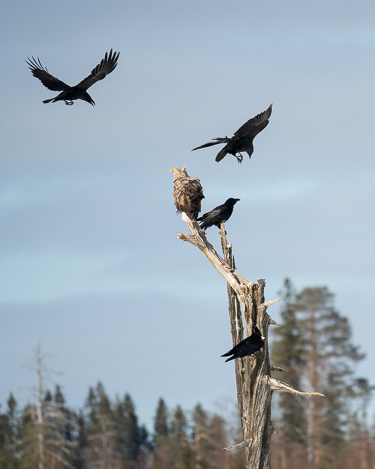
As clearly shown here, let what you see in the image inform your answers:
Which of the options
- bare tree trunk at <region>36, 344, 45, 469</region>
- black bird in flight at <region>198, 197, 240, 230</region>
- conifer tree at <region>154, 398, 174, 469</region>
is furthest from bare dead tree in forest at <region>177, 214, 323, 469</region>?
conifer tree at <region>154, 398, 174, 469</region>

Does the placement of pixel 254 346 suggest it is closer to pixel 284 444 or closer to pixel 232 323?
pixel 232 323

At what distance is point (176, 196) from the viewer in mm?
15461

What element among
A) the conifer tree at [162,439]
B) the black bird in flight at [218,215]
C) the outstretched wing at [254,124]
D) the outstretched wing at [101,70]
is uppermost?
the conifer tree at [162,439]

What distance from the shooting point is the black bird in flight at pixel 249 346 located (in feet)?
43.6

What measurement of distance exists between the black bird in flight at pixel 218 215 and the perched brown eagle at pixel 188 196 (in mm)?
220

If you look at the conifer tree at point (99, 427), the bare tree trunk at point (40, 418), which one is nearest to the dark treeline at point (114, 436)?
the conifer tree at point (99, 427)

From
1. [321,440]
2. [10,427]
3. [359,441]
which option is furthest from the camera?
[10,427]

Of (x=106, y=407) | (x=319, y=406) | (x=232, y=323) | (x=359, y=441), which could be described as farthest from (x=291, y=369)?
(x=232, y=323)

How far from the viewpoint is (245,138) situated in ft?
49.6

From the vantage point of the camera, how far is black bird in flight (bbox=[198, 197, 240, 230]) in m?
15.3

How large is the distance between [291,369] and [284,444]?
4.50 metres

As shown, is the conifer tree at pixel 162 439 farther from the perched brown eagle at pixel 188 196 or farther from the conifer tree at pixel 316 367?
the perched brown eagle at pixel 188 196

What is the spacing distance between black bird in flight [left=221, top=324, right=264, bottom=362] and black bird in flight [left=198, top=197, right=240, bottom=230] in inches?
88.0

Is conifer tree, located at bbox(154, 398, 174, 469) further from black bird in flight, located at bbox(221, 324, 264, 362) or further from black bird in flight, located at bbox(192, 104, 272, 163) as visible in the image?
black bird in flight, located at bbox(221, 324, 264, 362)
